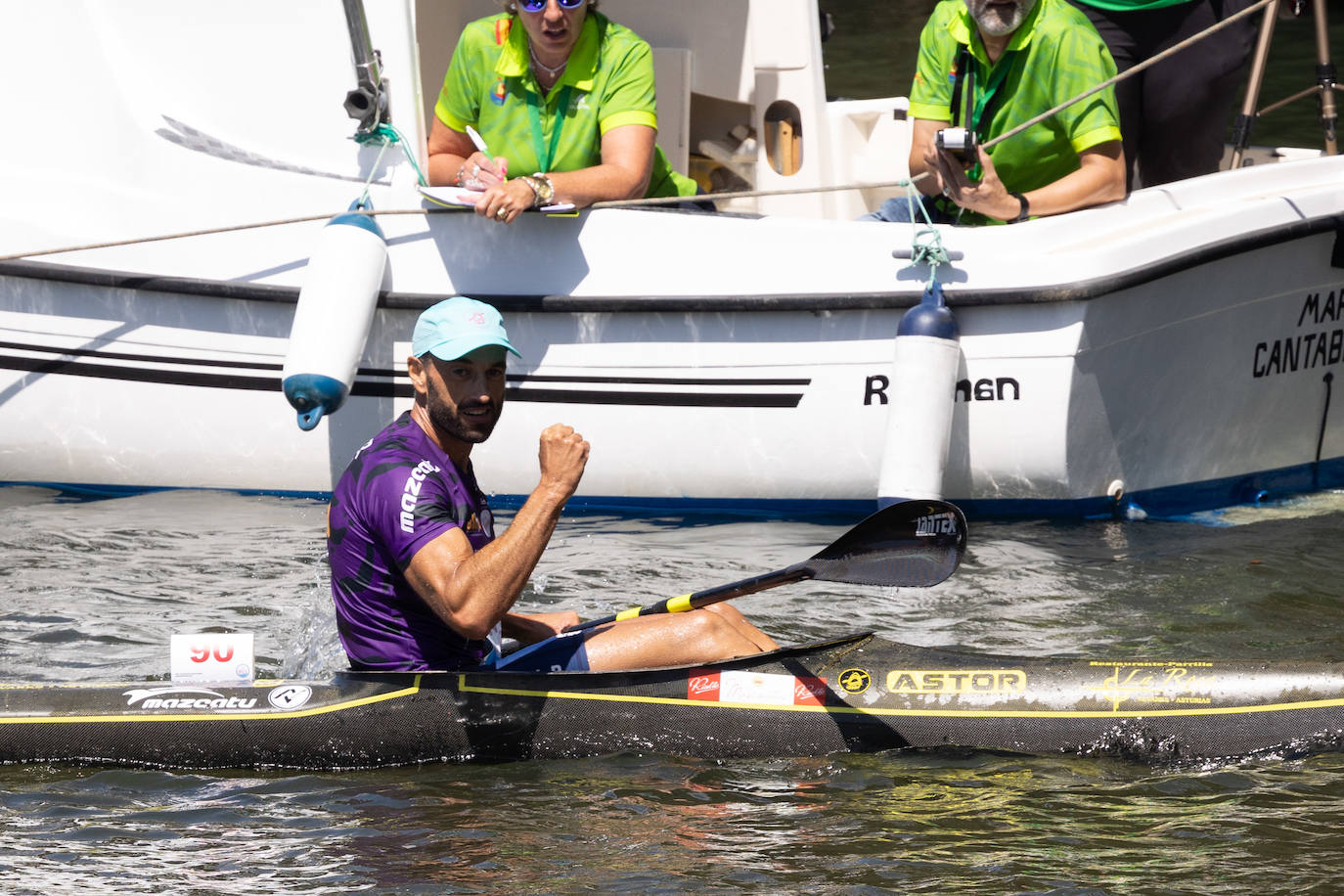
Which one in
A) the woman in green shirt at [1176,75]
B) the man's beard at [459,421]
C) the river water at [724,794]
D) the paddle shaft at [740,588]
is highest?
the woman in green shirt at [1176,75]

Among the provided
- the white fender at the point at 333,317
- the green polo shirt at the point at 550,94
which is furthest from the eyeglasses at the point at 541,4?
the white fender at the point at 333,317

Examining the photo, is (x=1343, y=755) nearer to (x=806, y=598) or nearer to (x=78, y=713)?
(x=806, y=598)

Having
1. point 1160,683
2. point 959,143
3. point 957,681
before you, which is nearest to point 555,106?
point 959,143

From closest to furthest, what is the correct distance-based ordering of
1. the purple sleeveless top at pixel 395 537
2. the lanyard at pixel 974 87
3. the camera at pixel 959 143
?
1. the purple sleeveless top at pixel 395 537
2. the camera at pixel 959 143
3. the lanyard at pixel 974 87

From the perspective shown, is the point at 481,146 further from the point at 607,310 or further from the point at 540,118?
the point at 607,310

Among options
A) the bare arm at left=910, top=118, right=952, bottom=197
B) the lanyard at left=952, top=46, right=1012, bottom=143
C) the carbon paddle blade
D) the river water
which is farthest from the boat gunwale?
the carbon paddle blade

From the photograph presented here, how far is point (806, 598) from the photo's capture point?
229 inches

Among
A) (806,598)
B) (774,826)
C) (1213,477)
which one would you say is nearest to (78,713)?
(774,826)

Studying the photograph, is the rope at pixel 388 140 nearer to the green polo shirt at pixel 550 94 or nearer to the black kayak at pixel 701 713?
the green polo shirt at pixel 550 94

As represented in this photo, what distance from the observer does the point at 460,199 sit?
6.02 m

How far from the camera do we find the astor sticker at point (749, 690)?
14.5 feet

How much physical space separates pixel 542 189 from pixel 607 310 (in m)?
0.47

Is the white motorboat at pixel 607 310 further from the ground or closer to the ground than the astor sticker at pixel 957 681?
further from the ground

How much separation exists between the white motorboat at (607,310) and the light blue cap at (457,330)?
1.76 metres
